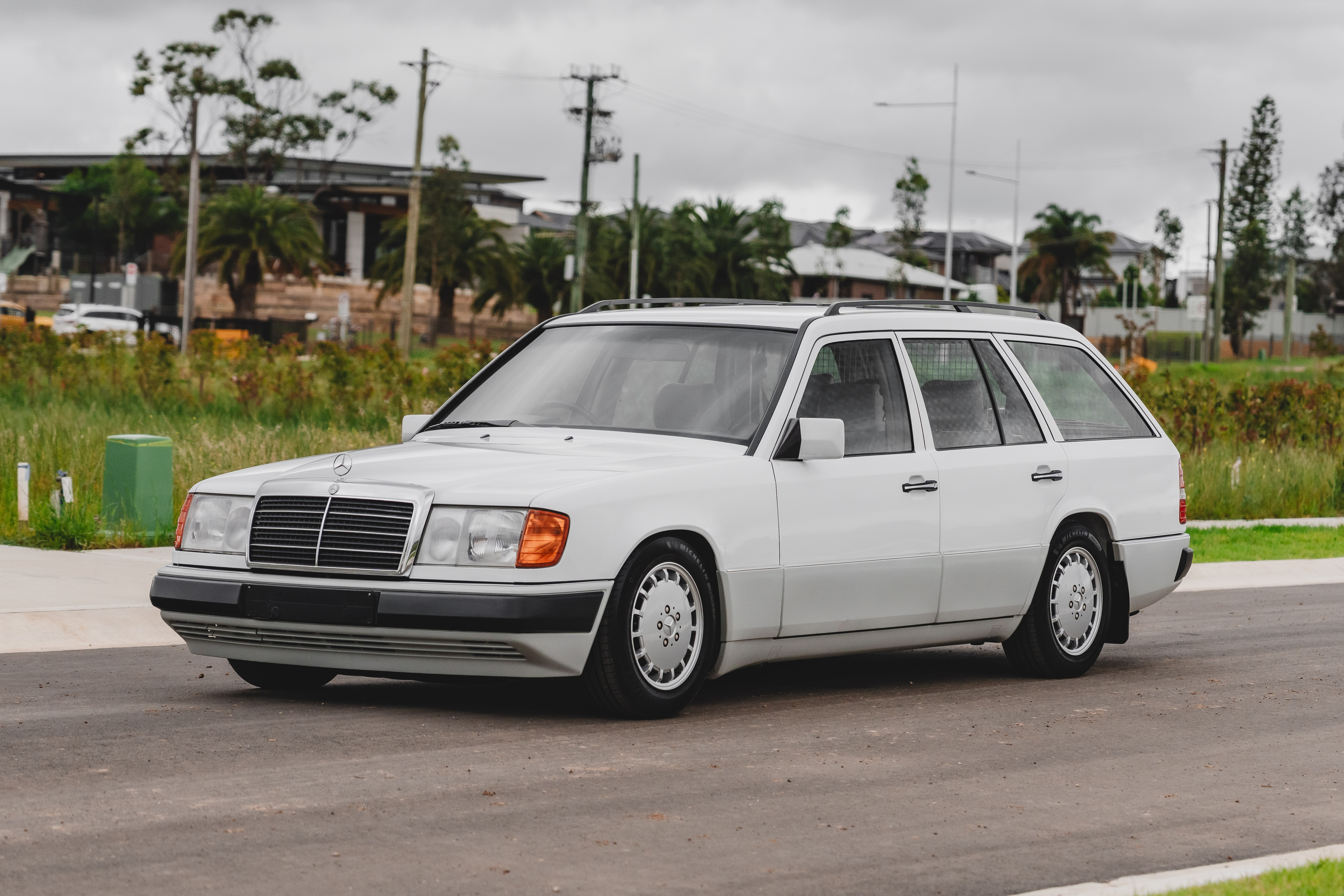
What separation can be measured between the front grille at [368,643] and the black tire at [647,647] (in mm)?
371

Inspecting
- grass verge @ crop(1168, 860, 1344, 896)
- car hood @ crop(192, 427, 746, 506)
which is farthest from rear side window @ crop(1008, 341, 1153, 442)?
grass verge @ crop(1168, 860, 1344, 896)

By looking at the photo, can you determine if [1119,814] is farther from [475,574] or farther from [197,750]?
[197,750]

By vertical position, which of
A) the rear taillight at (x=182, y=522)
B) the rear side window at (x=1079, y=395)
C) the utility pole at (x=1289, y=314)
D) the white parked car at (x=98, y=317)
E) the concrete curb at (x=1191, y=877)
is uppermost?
the utility pole at (x=1289, y=314)

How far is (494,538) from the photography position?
7.40 meters

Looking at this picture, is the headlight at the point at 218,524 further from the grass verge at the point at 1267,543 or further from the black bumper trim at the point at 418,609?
the grass verge at the point at 1267,543

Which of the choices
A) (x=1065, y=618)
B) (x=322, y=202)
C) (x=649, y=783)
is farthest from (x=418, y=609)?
(x=322, y=202)

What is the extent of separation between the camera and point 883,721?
825 centimetres

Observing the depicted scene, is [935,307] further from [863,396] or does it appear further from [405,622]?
[405,622]

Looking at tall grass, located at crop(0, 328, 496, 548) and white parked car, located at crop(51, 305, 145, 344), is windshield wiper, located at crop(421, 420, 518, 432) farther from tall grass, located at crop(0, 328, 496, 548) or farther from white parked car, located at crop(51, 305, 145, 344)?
white parked car, located at crop(51, 305, 145, 344)

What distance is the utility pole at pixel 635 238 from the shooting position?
7269 centimetres

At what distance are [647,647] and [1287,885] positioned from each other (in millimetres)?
2961

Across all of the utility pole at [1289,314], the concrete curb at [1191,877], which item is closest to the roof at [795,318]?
the concrete curb at [1191,877]

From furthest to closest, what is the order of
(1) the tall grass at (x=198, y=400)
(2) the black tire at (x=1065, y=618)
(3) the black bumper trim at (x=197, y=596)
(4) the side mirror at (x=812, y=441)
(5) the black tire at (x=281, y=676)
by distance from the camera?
(1) the tall grass at (x=198, y=400), (2) the black tire at (x=1065, y=618), (5) the black tire at (x=281, y=676), (4) the side mirror at (x=812, y=441), (3) the black bumper trim at (x=197, y=596)

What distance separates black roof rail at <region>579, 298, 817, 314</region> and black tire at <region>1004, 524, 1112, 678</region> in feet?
5.84
